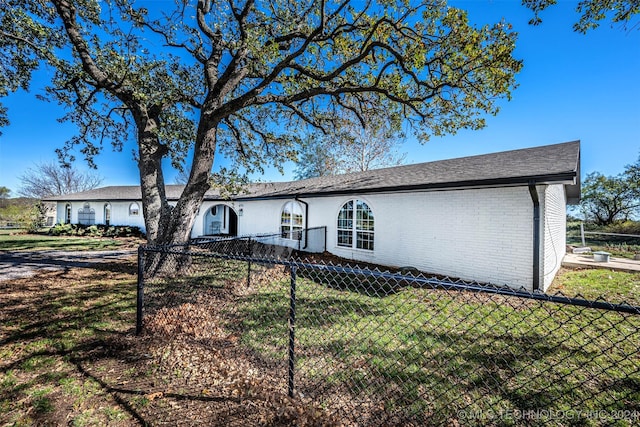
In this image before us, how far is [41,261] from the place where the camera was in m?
9.62

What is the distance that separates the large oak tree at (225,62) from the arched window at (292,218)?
14.5ft

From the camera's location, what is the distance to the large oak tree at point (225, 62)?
6570mm

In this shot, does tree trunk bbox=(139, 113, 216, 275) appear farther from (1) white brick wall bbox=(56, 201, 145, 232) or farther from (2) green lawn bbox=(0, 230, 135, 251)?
(1) white brick wall bbox=(56, 201, 145, 232)

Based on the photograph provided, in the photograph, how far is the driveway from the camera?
7977 millimetres

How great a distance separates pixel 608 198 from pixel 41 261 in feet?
127

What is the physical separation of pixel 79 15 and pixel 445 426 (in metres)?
12.4

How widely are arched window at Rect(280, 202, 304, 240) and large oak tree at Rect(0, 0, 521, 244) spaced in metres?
4.43

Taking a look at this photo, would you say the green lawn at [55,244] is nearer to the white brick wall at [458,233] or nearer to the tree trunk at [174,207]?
the tree trunk at [174,207]

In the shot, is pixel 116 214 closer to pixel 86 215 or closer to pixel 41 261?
pixel 86 215

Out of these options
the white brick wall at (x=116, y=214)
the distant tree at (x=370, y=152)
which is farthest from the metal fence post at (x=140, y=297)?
the distant tree at (x=370, y=152)

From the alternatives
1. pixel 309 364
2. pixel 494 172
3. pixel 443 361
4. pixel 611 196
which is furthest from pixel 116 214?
pixel 611 196

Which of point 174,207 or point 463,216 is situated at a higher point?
point 174,207

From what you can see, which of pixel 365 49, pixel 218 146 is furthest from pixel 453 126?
pixel 218 146

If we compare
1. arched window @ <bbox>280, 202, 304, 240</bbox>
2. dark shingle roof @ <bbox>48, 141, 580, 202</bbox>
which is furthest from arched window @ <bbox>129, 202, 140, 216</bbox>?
dark shingle roof @ <bbox>48, 141, 580, 202</bbox>
